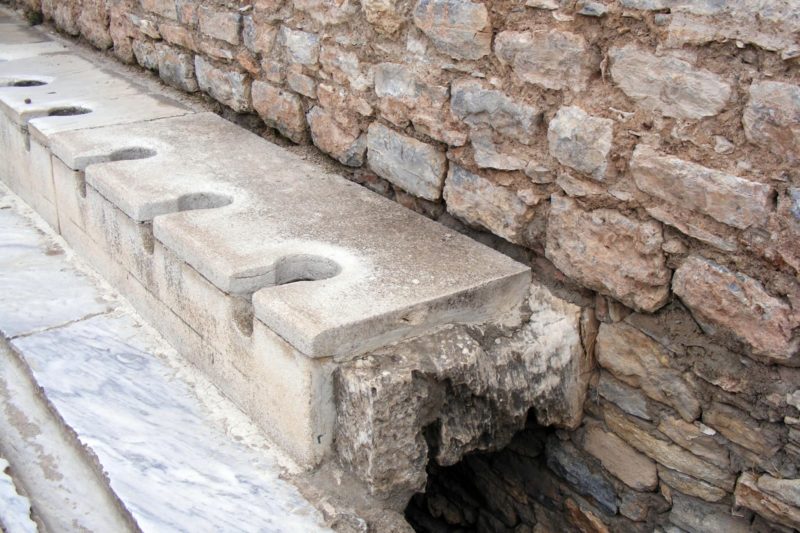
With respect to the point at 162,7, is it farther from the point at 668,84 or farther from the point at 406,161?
the point at 668,84

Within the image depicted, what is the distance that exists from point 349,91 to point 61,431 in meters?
1.66

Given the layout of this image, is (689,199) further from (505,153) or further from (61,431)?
(61,431)

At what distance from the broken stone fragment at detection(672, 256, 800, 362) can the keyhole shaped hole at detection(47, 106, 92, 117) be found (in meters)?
3.07

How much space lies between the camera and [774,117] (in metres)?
1.97

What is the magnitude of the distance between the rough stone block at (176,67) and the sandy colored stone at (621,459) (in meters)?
2.85

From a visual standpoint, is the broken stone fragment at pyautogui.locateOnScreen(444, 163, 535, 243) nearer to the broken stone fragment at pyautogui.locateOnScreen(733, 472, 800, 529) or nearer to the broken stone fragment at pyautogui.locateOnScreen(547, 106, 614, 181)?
the broken stone fragment at pyautogui.locateOnScreen(547, 106, 614, 181)

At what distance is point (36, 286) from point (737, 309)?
2.64m

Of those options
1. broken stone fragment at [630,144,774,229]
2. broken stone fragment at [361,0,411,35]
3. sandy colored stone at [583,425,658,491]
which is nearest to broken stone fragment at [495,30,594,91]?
broken stone fragment at [630,144,774,229]

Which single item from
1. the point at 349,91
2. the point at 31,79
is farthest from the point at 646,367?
the point at 31,79

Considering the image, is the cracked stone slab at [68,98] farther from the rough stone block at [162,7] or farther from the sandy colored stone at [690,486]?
the sandy colored stone at [690,486]

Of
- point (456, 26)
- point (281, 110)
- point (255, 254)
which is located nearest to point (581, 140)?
point (456, 26)

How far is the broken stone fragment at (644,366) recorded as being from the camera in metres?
2.43

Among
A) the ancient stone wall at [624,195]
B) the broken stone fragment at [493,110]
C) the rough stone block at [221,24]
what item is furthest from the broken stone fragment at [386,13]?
the rough stone block at [221,24]

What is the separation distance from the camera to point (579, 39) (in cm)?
238
